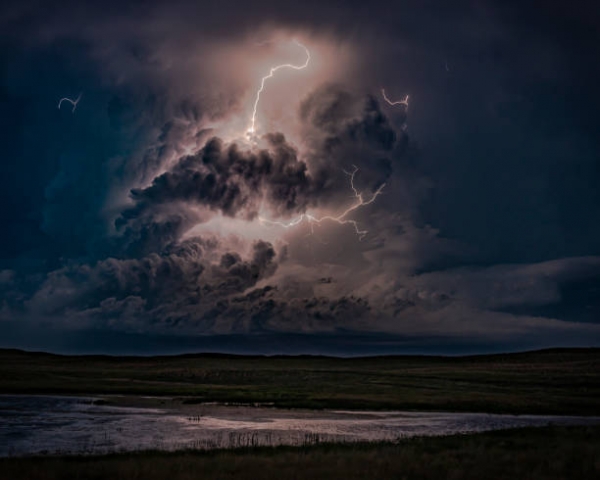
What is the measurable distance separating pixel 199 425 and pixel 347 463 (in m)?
17.5

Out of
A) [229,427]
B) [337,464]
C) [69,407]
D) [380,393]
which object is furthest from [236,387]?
[337,464]

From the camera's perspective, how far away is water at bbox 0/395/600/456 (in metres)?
30.7

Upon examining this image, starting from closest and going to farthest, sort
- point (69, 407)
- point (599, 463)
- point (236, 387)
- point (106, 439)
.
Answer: point (599, 463), point (106, 439), point (69, 407), point (236, 387)

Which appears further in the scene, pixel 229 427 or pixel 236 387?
pixel 236 387

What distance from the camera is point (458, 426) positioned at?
39.9 meters

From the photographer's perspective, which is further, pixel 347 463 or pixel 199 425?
pixel 199 425

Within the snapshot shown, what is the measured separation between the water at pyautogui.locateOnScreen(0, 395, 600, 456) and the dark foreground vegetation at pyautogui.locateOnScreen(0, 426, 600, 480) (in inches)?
151

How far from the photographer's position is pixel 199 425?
126ft

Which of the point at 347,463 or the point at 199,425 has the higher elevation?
the point at 347,463

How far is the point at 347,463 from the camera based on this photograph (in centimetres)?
2328

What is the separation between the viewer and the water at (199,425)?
3070cm

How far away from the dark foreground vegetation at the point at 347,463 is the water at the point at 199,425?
3832 mm

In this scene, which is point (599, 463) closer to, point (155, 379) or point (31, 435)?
point (31, 435)

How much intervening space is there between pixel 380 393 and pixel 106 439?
1468 inches
